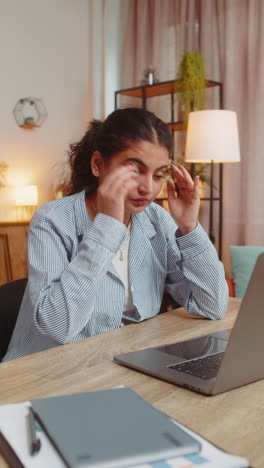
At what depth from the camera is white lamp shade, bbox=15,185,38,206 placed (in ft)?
13.6

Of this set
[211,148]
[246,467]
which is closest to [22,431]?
[246,467]

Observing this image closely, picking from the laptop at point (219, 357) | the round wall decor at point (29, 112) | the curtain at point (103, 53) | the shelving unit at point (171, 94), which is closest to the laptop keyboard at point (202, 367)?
the laptop at point (219, 357)

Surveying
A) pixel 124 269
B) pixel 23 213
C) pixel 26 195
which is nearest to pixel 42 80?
pixel 26 195

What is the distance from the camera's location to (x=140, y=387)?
0.83m

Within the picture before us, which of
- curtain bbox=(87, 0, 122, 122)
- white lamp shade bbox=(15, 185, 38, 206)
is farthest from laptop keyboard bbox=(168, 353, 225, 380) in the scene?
curtain bbox=(87, 0, 122, 122)

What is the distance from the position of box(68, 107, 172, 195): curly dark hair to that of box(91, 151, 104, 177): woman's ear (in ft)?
0.05

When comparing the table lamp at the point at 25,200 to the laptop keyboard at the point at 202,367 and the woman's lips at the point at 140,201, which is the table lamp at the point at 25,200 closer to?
the woman's lips at the point at 140,201

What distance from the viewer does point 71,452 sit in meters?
0.54

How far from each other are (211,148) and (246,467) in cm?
270

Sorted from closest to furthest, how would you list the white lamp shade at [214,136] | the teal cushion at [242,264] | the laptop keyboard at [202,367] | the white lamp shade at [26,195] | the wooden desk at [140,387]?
the wooden desk at [140,387], the laptop keyboard at [202,367], the teal cushion at [242,264], the white lamp shade at [214,136], the white lamp shade at [26,195]

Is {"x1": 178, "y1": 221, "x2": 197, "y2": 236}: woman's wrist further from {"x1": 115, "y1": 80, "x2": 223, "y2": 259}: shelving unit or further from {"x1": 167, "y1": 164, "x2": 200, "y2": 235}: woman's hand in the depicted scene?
{"x1": 115, "y1": 80, "x2": 223, "y2": 259}: shelving unit

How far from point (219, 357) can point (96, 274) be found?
32cm

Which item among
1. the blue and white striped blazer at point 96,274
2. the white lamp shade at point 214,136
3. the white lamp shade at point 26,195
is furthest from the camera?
the white lamp shade at point 26,195

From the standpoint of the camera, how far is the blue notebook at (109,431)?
0.53 m
